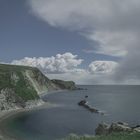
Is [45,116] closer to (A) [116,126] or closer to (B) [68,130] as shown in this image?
(B) [68,130]

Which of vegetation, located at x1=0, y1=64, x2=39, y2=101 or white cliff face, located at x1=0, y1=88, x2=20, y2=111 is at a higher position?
vegetation, located at x1=0, y1=64, x2=39, y2=101

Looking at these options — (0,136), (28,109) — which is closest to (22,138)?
(0,136)

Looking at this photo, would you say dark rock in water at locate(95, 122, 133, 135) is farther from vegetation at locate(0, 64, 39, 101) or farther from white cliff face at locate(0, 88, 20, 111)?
vegetation at locate(0, 64, 39, 101)

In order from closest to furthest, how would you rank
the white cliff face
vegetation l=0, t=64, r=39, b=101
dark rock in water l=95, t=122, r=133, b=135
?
dark rock in water l=95, t=122, r=133, b=135, the white cliff face, vegetation l=0, t=64, r=39, b=101

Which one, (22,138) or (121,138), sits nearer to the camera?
(121,138)

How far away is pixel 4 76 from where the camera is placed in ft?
525

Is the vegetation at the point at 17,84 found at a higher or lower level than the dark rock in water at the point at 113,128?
higher

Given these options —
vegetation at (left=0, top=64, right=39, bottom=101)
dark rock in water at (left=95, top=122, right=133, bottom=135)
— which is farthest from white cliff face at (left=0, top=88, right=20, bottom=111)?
dark rock in water at (left=95, top=122, right=133, bottom=135)

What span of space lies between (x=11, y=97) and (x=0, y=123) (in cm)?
4116

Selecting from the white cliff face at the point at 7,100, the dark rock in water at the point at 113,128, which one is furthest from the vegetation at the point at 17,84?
the dark rock in water at the point at 113,128

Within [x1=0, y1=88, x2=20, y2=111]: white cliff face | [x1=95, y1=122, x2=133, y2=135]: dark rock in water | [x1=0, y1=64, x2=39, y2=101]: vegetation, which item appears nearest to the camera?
[x1=95, y1=122, x2=133, y2=135]: dark rock in water

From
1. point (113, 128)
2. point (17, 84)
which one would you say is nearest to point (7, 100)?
point (17, 84)

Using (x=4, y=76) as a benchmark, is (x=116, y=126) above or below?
below

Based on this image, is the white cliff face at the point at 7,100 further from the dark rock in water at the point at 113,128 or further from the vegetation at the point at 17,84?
the dark rock in water at the point at 113,128
